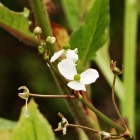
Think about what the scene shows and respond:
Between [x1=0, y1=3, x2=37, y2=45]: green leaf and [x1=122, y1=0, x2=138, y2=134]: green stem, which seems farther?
[x1=122, y1=0, x2=138, y2=134]: green stem

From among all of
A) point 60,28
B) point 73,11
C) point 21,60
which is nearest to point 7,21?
point 60,28

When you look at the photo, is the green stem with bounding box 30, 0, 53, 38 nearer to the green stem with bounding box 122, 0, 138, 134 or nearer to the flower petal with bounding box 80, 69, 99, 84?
the flower petal with bounding box 80, 69, 99, 84

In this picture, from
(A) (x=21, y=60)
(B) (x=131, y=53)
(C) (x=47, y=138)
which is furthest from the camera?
(A) (x=21, y=60)

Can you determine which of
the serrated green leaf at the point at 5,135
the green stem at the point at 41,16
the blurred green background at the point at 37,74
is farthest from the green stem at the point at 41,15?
the blurred green background at the point at 37,74

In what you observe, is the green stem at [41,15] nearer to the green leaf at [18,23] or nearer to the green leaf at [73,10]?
the green leaf at [18,23]

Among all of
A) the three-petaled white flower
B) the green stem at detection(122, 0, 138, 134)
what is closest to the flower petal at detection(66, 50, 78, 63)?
the three-petaled white flower

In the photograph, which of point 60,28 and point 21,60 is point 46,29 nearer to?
point 60,28

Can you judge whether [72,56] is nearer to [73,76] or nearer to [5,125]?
[73,76]
